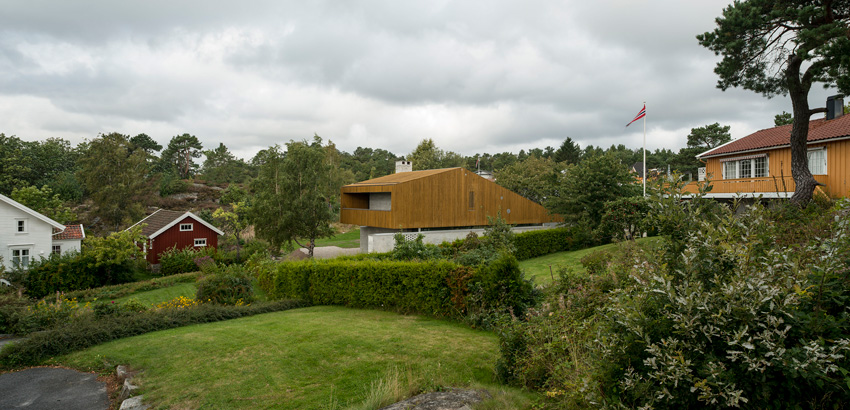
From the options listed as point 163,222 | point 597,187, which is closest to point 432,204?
point 597,187

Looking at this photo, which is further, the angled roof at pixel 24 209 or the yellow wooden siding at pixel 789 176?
the angled roof at pixel 24 209

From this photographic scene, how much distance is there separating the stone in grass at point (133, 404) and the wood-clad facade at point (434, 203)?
1776 cm

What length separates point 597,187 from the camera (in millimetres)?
22484

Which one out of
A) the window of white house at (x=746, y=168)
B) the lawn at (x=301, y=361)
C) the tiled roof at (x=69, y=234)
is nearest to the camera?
the lawn at (x=301, y=361)

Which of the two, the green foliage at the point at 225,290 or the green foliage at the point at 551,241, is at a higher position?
the green foliage at the point at 551,241

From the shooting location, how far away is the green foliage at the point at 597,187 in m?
22.5

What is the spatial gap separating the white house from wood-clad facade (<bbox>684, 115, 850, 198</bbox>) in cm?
3468

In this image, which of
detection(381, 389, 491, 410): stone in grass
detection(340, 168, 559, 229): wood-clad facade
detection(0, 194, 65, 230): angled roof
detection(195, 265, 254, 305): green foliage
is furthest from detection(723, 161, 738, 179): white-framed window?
detection(0, 194, 65, 230): angled roof

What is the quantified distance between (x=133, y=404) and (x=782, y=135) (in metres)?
27.7

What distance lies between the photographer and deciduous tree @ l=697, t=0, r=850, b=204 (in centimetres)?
1273

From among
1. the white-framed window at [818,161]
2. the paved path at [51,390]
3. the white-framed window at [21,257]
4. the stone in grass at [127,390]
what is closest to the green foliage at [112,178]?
the white-framed window at [21,257]

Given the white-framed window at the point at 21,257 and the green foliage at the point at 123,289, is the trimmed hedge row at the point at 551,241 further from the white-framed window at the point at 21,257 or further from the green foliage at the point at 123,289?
the white-framed window at the point at 21,257

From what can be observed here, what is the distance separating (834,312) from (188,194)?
207 feet

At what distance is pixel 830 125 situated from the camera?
63.6 ft
